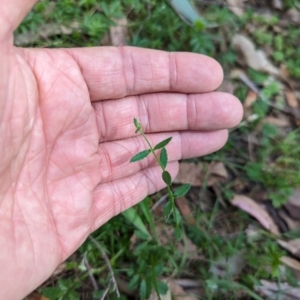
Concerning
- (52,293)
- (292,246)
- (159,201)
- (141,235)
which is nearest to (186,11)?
(159,201)

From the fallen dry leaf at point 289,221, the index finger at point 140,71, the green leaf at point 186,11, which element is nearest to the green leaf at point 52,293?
the index finger at point 140,71

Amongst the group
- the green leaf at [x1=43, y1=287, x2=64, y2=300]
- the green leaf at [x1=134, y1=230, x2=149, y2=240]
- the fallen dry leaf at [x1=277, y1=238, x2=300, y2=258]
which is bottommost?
the fallen dry leaf at [x1=277, y1=238, x2=300, y2=258]

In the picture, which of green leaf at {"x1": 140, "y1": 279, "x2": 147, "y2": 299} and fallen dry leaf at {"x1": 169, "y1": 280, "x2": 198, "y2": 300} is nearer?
green leaf at {"x1": 140, "y1": 279, "x2": 147, "y2": 299}

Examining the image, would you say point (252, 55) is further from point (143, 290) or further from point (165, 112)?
point (143, 290)

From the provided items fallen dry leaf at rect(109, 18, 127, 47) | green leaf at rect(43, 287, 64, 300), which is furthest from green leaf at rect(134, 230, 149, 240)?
fallen dry leaf at rect(109, 18, 127, 47)

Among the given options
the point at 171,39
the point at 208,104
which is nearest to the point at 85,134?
the point at 208,104

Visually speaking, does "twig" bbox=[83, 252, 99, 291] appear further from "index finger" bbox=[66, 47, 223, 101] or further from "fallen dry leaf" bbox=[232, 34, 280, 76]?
"fallen dry leaf" bbox=[232, 34, 280, 76]
